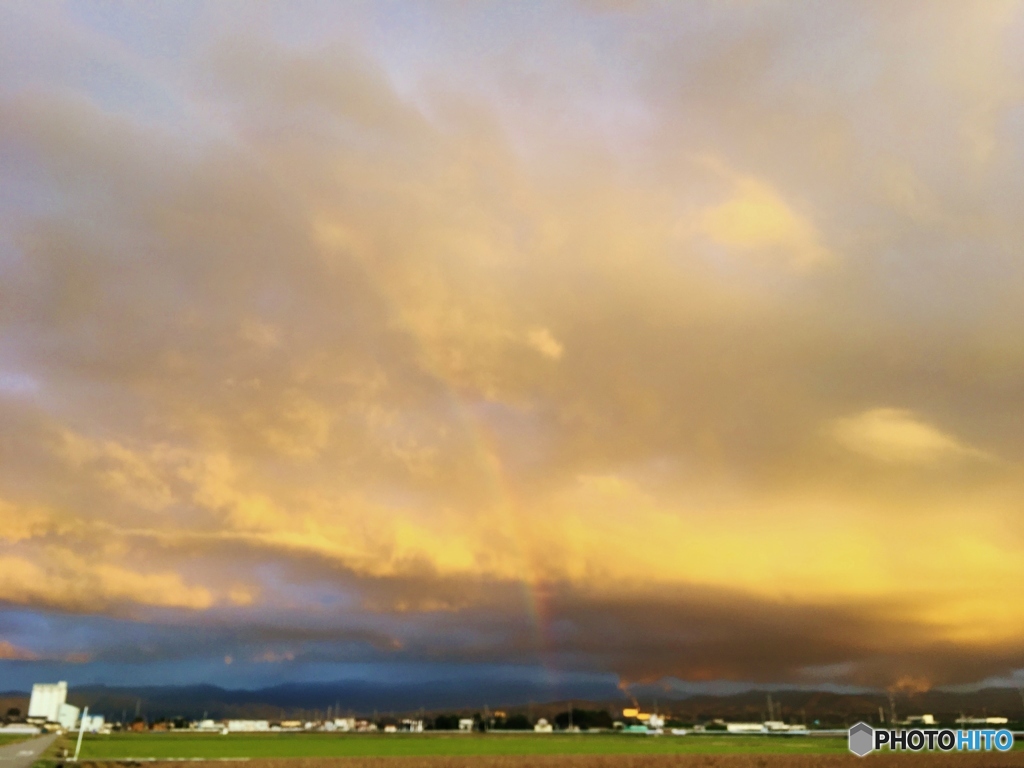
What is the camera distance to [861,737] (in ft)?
351

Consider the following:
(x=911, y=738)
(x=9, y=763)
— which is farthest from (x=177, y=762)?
(x=911, y=738)

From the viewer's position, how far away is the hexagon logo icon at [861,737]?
101 meters

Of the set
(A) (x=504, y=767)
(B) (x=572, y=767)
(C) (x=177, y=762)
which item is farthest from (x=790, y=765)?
(C) (x=177, y=762)

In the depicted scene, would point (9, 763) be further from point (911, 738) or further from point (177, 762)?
point (911, 738)

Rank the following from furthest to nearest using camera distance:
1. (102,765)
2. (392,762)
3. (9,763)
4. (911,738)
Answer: (911,738)
(392,762)
(102,765)
(9,763)

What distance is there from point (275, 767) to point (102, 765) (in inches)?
745

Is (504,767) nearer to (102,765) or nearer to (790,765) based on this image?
(790,765)

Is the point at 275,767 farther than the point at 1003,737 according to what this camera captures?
No

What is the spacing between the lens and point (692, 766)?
97.6 metres

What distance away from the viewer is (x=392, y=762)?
108m

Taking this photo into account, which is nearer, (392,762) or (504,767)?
(504,767)

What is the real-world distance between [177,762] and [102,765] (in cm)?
1220

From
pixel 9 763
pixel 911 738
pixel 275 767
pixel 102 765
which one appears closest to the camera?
pixel 9 763

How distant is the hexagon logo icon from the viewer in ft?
332
